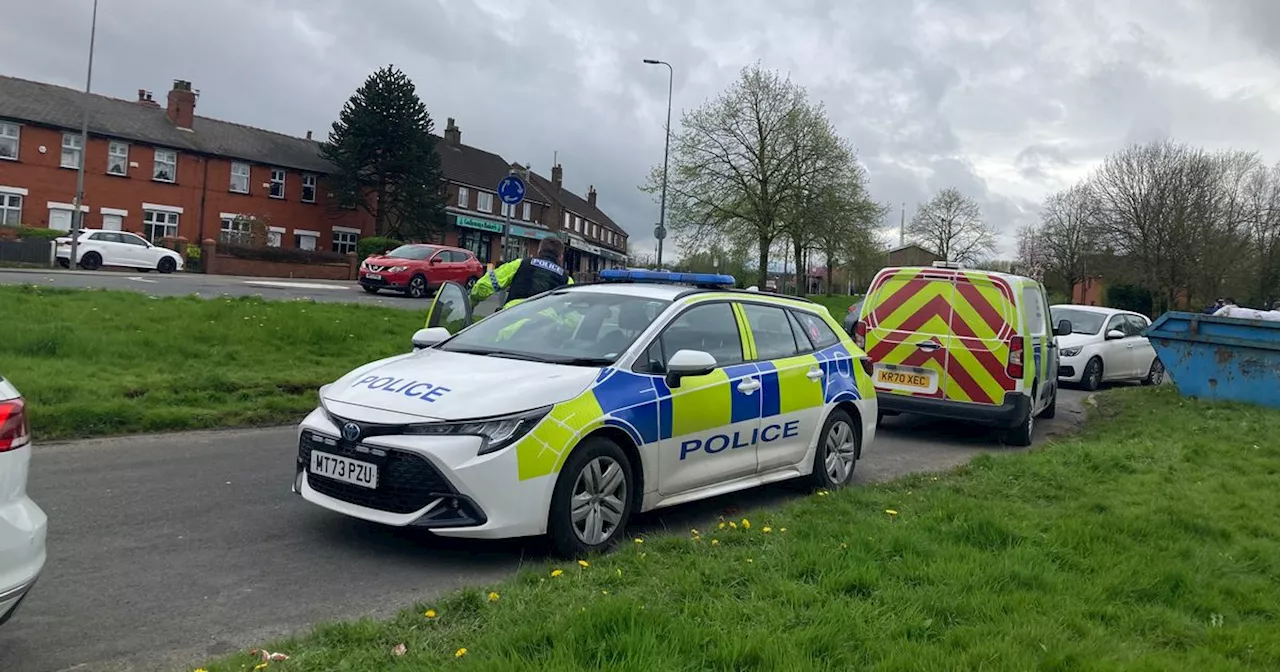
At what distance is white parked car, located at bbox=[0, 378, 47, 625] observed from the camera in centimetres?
311

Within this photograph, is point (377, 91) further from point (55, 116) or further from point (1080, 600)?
point (1080, 600)

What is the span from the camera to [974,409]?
9953 millimetres

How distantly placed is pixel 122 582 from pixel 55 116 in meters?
44.3

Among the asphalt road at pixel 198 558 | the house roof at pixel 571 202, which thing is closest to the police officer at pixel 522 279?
the asphalt road at pixel 198 558

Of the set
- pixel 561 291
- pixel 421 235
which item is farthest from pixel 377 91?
pixel 561 291

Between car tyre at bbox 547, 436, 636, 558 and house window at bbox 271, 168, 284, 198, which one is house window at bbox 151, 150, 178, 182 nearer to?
house window at bbox 271, 168, 284, 198

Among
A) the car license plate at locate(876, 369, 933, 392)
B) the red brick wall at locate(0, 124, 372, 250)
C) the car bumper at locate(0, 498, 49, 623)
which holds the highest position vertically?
the red brick wall at locate(0, 124, 372, 250)

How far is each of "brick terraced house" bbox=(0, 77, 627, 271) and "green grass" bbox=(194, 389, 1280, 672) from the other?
1107 inches

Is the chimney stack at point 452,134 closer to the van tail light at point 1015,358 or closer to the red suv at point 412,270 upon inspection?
the red suv at point 412,270

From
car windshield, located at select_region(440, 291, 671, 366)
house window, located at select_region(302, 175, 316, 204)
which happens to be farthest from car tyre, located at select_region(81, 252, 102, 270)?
car windshield, located at select_region(440, 291, 671, 366)

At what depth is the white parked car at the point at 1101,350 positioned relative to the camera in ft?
54.3

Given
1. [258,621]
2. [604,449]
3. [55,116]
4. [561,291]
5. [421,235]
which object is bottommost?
[258,621]

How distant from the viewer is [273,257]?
38.6m

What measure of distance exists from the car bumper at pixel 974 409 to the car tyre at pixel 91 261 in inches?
1170
